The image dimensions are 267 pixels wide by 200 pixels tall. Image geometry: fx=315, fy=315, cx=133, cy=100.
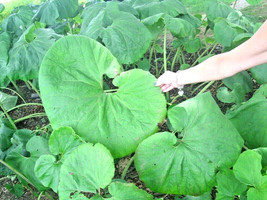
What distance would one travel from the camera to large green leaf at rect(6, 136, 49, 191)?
1.77 m

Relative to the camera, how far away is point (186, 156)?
1.50 m

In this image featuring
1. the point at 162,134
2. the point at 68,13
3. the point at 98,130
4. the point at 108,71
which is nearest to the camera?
the point at 162,134

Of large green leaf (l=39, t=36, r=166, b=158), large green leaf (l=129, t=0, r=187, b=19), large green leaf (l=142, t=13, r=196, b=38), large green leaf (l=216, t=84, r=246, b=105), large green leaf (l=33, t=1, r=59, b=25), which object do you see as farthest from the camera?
large green leaf (l=33, t=1, r=59, b=25)

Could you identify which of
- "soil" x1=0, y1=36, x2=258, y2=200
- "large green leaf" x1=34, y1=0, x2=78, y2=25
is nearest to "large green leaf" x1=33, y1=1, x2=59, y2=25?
"large green leaf" x1=34, y1=0, x2=78, y2=25

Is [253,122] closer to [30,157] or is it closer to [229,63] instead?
[229,63]

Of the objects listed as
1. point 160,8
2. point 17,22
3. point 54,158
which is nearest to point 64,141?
point 54,158

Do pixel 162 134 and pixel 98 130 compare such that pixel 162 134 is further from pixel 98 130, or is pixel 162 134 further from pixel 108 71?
pixel 108 71

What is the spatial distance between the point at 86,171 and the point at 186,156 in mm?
479

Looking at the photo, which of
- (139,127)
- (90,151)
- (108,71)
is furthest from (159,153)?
(108,71)

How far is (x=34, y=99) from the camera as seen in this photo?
2777 millimetres

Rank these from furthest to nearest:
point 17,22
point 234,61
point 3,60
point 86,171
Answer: point 17,22 < point 3,60 < point 234,61 < point 86,171

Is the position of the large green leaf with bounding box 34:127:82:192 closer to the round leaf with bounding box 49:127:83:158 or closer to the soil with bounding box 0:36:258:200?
the round leaf with bounding box 49:127:83:158

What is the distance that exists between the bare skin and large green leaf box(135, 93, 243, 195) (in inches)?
8.1

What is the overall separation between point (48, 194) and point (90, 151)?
2.01 ft
